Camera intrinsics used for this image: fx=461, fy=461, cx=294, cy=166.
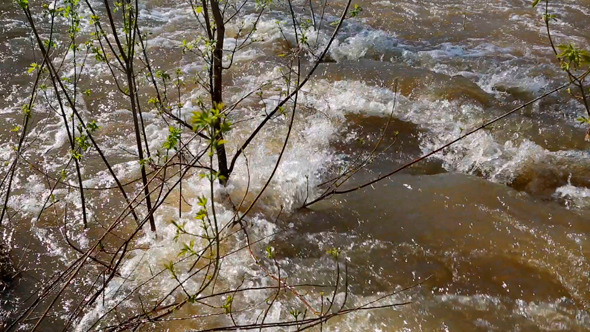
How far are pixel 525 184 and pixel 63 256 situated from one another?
3.87m

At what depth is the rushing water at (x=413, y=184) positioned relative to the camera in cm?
318

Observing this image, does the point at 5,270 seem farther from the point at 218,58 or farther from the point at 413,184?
the point at 413,184

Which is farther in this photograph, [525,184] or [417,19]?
[417,19]

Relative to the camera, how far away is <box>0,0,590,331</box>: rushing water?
3.18m

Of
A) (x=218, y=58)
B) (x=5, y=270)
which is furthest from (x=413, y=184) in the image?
(x=5, y=270)

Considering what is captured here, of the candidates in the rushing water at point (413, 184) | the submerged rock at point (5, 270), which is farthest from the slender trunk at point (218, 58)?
the submerged rock at point (5, 270)

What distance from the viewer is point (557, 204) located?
393 centimetres

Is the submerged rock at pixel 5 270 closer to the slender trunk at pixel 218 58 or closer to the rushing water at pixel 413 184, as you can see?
the rushing water at pixel 413 184

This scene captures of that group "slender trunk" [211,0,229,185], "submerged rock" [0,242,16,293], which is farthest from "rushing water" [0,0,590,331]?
"slender trunk" [211,0,229,185]

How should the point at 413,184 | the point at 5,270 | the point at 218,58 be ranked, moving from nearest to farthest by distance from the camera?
1. the point at 218,58
2. the point at 5,270
3. the point at 413,184

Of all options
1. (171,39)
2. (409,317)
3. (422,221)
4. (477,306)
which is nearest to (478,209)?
(422,221)

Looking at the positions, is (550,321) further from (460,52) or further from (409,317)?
(460,52)

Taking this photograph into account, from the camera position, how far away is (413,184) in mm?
4152

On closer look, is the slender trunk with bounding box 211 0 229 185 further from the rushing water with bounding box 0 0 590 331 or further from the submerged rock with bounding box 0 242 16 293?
the submerged rock with bounding box 0 242 16 293
